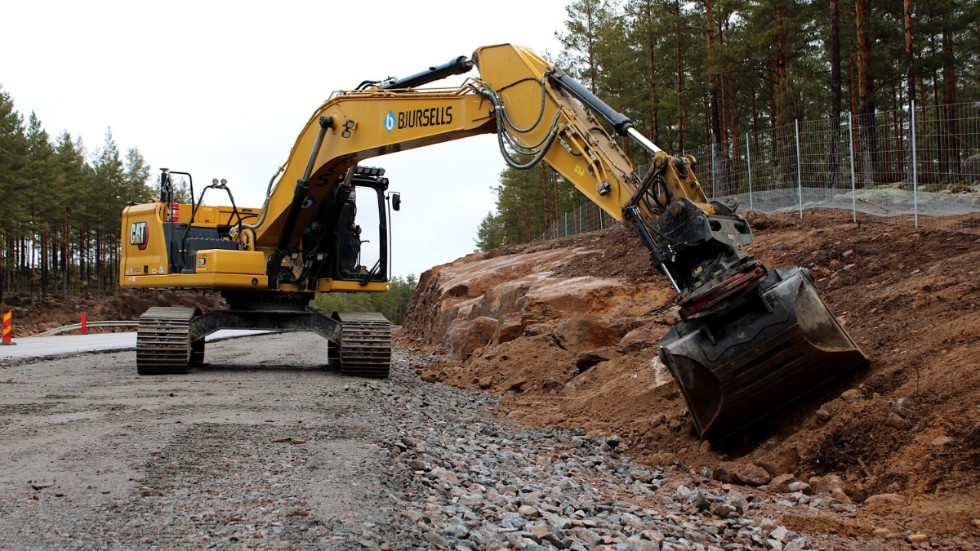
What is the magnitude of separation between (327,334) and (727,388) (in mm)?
7482

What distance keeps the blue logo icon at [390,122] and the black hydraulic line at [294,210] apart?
1.04 meters

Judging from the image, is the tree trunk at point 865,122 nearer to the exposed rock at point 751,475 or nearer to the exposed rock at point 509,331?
the exposed rock at point 509,331

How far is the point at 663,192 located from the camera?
6805 mm

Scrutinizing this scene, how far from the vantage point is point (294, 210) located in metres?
12.2

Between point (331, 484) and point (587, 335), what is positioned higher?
point (587, 335)

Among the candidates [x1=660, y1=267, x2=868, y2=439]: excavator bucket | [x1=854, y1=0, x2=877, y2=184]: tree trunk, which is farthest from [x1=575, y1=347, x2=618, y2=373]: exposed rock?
[x1=854, y1=0, x2=877, y2=184]: tree trunk

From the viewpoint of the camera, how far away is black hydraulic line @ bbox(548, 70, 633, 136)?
288 inches

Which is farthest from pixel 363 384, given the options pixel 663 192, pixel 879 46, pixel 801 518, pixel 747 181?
pixel 879 46

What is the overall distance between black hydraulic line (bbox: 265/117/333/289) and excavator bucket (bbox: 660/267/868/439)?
665cm

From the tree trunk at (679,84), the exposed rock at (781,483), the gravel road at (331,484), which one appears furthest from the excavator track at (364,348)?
the tree trunk at (679,84)

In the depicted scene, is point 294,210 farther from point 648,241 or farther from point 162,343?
point 648,241

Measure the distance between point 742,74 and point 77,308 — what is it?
3484cm

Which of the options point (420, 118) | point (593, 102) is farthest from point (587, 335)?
point (593, 102)

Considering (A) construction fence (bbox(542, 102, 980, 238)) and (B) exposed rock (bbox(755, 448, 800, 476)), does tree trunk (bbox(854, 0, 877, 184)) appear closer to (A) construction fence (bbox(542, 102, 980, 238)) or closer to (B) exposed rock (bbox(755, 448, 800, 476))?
(A) construction fence (bbox(542, 102, 980, 238))
